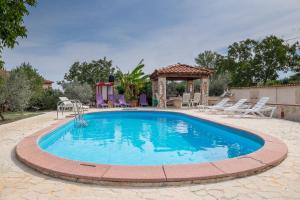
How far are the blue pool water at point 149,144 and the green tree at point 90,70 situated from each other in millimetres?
27818

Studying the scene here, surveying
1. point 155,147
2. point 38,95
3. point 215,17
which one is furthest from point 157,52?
point 155,147

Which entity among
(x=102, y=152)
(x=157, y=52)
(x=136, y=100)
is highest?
(x=157, y=52)

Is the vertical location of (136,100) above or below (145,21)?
below

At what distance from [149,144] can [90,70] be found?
3315cm

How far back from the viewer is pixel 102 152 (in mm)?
6742

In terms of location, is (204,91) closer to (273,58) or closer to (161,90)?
(161,90)

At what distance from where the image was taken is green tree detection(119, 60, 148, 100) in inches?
790

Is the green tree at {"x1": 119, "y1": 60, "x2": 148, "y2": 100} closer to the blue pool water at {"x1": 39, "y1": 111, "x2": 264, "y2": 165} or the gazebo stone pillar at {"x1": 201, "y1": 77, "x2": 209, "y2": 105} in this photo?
the gazebo stone pillar at {"x1": 201, "y1": 77, "x2": 209, "y2": 105}

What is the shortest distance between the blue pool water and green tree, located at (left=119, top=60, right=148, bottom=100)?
31.4ft

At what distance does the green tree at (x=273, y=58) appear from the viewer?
28.3 metres

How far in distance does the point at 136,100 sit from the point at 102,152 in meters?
13.9

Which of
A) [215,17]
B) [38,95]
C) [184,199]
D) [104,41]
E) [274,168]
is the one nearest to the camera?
[184,199]

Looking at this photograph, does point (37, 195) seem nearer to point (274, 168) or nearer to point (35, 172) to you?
point (35, 172)

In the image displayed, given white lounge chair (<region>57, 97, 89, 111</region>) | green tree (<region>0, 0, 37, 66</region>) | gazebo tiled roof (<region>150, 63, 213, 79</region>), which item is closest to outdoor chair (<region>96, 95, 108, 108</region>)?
white lounge chair (<region>57, 97, 89, 111</region>)
